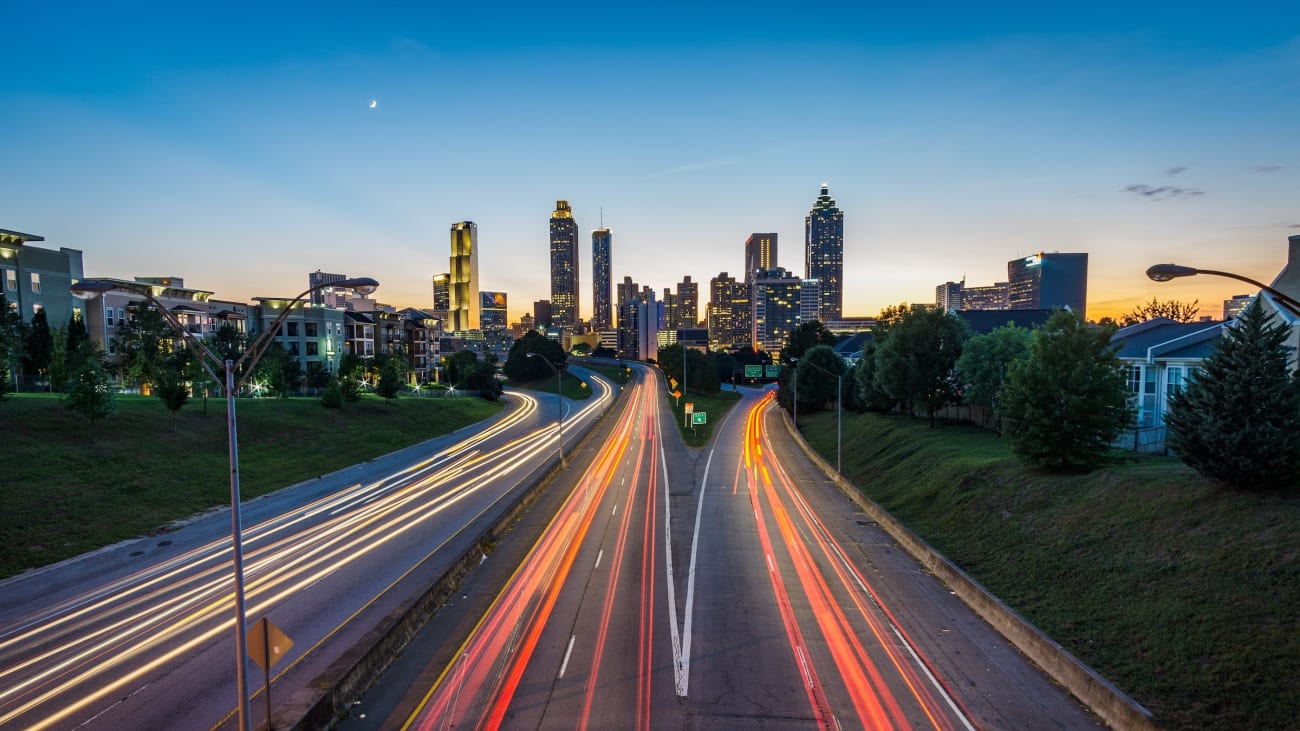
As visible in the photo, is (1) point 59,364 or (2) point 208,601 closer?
(2) point 208,601

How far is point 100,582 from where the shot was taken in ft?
66.2

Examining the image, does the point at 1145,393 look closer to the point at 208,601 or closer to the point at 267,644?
the point at 267,644

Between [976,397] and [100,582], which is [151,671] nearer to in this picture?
[100,582]

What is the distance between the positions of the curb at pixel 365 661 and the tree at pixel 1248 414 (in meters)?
24.9

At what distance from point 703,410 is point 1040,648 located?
68347 mm

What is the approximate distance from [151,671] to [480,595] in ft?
27.4

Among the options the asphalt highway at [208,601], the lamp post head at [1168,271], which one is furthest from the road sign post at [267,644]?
the lamp post head at [1168,271]

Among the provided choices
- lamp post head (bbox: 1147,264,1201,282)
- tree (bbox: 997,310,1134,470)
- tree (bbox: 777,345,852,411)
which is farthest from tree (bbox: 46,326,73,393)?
tree (bbox: 777,345,852,411)

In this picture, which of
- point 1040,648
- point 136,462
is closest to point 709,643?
point 1040,648

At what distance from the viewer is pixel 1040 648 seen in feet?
48.2

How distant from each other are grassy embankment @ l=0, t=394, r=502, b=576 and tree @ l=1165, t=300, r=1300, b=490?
41.3m

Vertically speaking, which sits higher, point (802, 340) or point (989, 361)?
point (802, 340)

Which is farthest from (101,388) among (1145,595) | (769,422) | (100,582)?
(769,422)

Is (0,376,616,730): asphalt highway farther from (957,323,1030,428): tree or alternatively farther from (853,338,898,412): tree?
(853,338,898,412): tree
